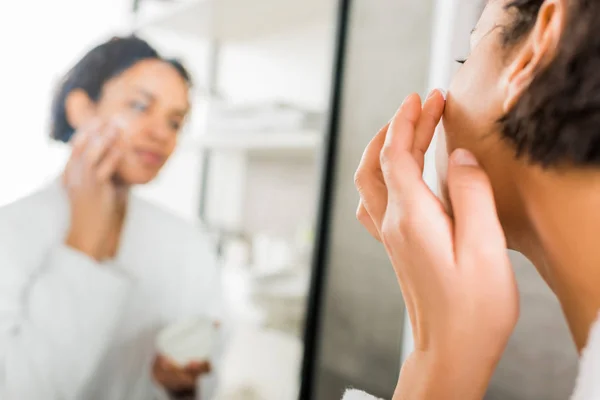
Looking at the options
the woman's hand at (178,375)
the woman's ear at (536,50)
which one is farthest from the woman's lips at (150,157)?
the woman's ear at (536,50)

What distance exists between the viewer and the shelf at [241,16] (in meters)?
0.87

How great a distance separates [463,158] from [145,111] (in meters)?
0.60

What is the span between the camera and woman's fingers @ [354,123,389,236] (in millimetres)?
398

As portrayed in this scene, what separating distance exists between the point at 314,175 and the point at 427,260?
573mm

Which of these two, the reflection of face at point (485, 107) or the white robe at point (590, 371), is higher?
the reflection of face at point (485, 107)

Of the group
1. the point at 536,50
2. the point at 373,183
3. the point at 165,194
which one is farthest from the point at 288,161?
the point at 536,50

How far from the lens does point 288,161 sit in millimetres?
900

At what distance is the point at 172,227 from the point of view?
2.75 ft

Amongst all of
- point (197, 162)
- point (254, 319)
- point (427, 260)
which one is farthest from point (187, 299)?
point (427, 260)

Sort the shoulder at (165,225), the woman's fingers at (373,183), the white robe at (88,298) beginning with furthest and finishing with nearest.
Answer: the shoulder at (165,225), the white robe at (88,298), the woman's fingers at (373,183)

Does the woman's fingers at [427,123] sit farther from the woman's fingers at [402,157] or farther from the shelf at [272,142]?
the shelf at [272,142]

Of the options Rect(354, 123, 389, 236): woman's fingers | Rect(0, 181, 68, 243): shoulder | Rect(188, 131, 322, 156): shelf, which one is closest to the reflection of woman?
Rect(0, 181, 68, 243): shoulder

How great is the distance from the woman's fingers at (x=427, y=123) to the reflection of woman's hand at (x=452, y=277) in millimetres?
21

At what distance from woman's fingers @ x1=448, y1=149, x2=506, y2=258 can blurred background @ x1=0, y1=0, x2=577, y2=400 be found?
447 mm
